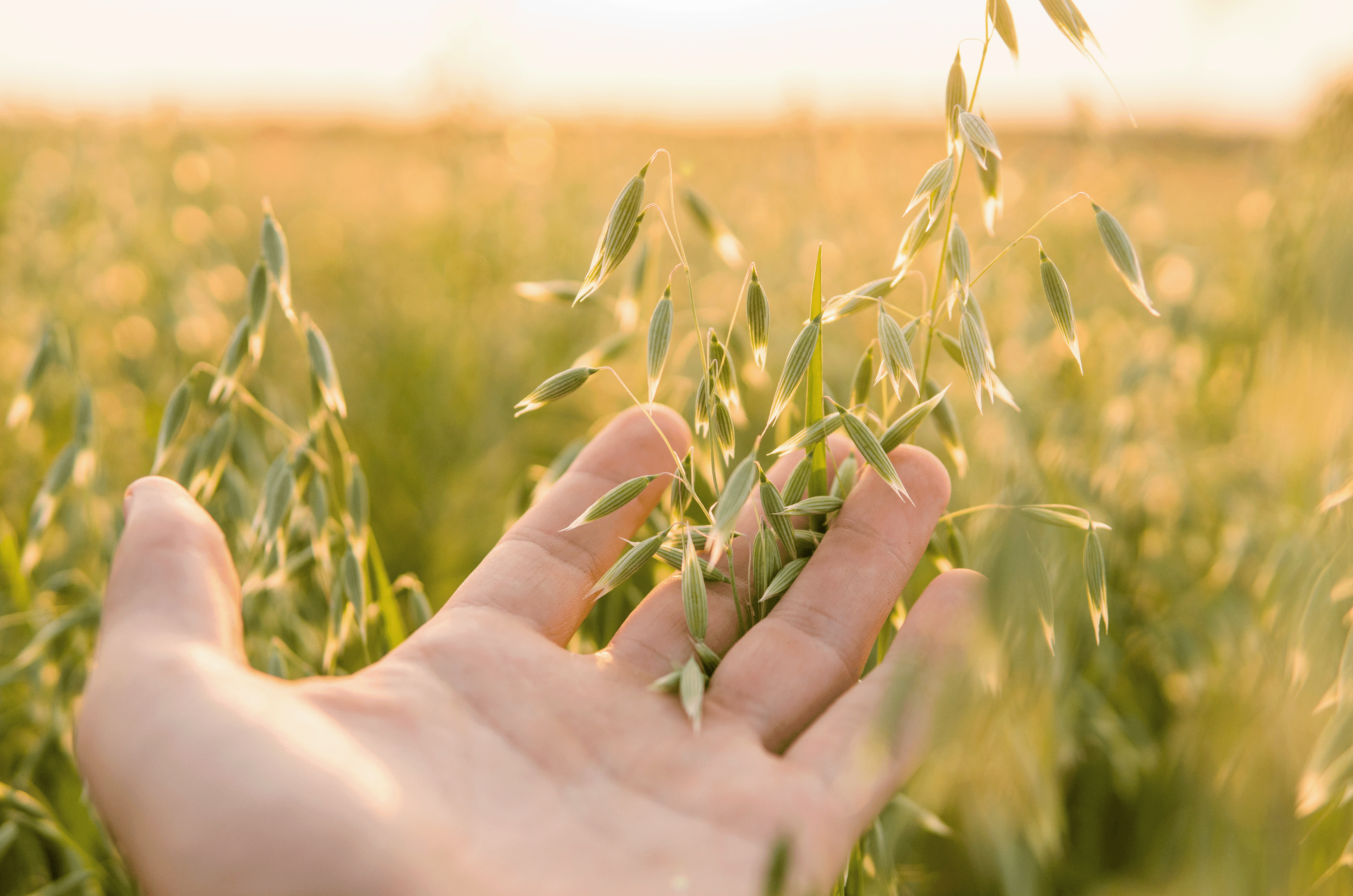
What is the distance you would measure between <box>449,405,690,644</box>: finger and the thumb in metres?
0.33

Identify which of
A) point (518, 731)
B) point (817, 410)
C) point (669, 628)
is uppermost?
point (817, 410)

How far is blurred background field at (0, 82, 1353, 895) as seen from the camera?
3.90 ft

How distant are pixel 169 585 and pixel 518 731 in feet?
1.75

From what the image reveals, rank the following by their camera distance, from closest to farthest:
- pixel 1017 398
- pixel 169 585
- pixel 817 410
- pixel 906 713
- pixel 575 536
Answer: pixel 906 713 → pixel 169 585 → pixel 817 410 → pixel 575 536 → pixel 1017 398

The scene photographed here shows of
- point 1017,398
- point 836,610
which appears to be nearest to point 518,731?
point 836,610

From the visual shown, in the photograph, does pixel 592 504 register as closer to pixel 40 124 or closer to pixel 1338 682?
pixel 1338 682

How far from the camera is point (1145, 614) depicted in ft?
6.37

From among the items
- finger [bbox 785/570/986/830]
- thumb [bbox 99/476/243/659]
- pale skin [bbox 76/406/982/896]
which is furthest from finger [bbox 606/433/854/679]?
thumb [bbox 99/476/243/659]

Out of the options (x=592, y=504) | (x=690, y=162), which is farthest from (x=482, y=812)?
(x=690, y=162)

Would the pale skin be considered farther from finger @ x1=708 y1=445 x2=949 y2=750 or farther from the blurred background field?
the blurred background field

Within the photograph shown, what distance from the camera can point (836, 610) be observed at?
132 cm

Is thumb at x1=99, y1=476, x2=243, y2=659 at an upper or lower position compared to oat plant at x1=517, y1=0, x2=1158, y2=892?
lower

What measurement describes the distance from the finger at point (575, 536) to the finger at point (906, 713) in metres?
0.47

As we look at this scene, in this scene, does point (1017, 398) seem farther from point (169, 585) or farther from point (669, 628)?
point (169, 585)
